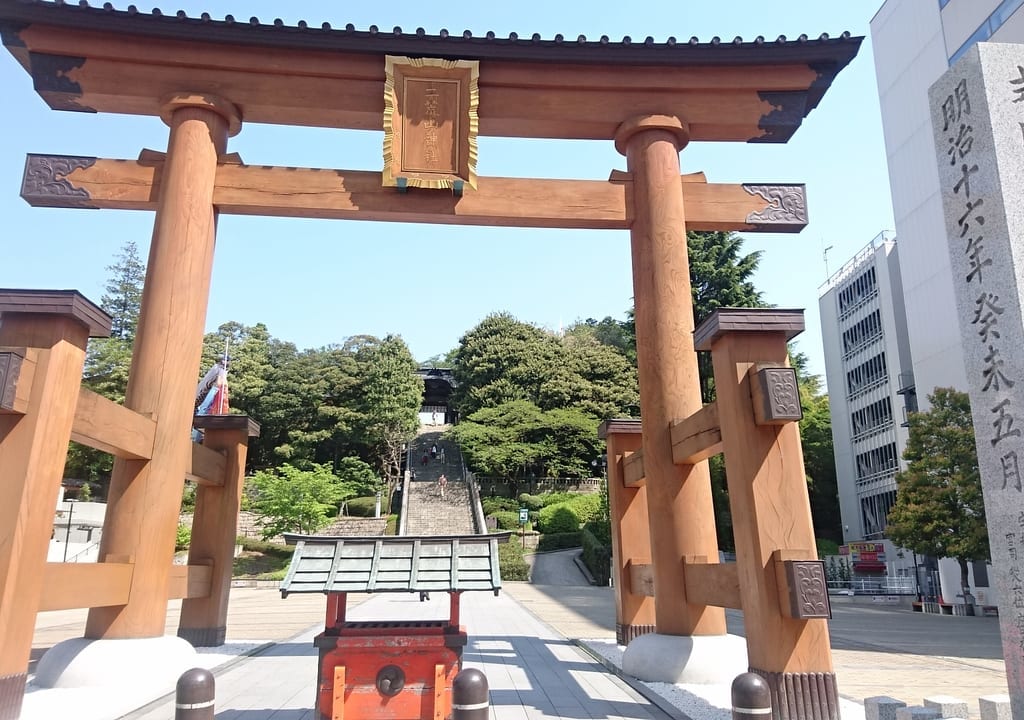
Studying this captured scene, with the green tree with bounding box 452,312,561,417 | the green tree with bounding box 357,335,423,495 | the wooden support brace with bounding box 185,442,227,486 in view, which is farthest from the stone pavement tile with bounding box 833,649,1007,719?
the green tree with bounding box 452,312,561,417

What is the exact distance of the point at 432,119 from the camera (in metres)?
8.70

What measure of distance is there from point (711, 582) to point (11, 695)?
243 inches

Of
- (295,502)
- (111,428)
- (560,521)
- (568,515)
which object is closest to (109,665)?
(111,428)

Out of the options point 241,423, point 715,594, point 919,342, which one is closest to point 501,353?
point 919,342

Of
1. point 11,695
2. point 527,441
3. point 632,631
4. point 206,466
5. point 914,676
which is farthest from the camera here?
point 527,441

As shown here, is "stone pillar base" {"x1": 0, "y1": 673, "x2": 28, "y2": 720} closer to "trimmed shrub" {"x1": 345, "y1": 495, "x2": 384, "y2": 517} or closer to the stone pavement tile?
the stone pavement tile

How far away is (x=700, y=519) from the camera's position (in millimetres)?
7562

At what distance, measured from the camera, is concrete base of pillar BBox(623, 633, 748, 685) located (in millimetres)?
6977

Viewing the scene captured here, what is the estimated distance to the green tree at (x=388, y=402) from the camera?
130ft

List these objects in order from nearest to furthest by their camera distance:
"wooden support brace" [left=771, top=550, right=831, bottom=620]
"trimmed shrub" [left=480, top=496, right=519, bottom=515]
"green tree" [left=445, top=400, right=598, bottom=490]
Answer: "wooden support brace" [left=771, top=550, right=831, bottom=620]
"trimmed shrub" [left=480, top=496, right=519, bottom=515]
"green tree" [left=445, top=400, right=598, bottom=490]

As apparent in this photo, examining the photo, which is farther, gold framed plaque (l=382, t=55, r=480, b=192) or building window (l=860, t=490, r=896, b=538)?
building window (l=860, t=490, r=896, b=538)

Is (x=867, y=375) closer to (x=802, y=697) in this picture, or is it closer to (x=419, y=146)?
(x=419, y=146)

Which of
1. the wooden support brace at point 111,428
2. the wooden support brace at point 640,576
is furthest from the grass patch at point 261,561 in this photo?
the wooden support brace at point 111,428

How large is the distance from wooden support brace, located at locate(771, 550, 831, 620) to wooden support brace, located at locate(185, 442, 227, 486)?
6.81 metres
